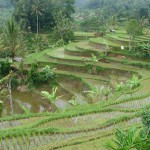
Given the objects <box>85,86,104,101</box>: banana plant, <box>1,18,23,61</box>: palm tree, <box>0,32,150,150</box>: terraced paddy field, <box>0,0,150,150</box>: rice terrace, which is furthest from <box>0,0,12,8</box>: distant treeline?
<box>85,86,104,101</box>: banana plant

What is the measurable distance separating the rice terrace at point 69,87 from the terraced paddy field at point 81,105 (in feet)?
0.08

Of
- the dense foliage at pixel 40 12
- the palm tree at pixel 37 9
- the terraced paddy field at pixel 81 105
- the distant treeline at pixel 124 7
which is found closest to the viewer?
the terraced paddy field at pixel 81 105

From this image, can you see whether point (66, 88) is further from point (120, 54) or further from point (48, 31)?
point (48, 31)

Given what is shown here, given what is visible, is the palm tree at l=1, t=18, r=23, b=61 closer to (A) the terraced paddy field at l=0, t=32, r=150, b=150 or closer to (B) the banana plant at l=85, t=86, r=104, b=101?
(A) the terraced paddy field at l=0, t=32, r=150, b=150

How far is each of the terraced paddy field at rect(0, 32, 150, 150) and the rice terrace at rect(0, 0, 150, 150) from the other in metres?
0.03

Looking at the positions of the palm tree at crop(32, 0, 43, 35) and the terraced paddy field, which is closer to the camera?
the terraced paddy field

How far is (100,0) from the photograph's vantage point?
66.1 metres

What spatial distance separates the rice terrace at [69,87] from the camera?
9078 mm

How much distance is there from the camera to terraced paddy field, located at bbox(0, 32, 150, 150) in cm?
919

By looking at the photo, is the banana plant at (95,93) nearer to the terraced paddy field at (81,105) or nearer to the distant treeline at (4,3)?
the terraced paddy field at (81,105)

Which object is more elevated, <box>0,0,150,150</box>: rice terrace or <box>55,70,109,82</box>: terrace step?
<box>0,0,150,150</box>: rice terrace

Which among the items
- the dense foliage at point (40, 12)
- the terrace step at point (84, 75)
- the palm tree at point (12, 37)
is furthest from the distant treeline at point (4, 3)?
the terrace step at point (84, 75)

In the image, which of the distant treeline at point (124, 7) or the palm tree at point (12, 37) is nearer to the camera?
the palm tree at point (12, 37)

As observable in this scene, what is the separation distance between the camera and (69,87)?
18.6m
